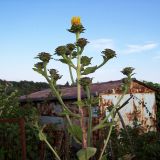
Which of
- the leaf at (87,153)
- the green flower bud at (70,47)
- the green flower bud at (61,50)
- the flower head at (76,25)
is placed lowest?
the leaf at (87,153)

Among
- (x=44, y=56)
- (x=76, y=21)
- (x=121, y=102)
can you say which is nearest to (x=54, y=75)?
(x=44, y=56)

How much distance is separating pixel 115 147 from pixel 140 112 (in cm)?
612

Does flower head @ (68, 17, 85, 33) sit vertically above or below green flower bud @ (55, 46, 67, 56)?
above

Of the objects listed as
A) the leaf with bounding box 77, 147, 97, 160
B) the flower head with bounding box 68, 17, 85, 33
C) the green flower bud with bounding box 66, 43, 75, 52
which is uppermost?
the flower head with bounding box 68, 17, 85, 33

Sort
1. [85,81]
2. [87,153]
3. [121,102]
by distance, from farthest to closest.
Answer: [121,102] < [87,153] < [85,81]

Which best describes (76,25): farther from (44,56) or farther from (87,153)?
(87,153)

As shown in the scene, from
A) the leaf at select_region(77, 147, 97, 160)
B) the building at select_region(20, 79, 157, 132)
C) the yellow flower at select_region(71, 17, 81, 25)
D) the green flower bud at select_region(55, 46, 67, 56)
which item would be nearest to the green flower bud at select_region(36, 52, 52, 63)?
the green flower bud at select_region(55, 46, 67, 56)

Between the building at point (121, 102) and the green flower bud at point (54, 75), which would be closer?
the green flower bud at point (54, 75)

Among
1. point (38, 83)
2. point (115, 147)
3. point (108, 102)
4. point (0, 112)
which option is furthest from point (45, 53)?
point (38, 83)

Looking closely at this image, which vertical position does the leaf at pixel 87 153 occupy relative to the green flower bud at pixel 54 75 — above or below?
below

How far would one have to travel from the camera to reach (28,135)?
956cm

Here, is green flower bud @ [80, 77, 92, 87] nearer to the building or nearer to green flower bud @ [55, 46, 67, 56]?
green flower bud @ [55, 46, 67, 56]

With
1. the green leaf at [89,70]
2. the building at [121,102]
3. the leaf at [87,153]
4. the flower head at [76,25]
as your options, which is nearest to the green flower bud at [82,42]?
the flower head at [76,25]

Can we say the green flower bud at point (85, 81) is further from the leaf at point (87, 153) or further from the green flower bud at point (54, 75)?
A: the leaf at point (87, 153)
